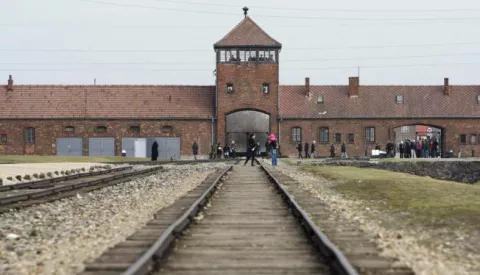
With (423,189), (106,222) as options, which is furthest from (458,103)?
(106,222)

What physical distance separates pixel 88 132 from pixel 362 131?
23.5 m

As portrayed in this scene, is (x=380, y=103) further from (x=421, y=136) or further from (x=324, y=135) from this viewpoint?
(x=421, y=136)

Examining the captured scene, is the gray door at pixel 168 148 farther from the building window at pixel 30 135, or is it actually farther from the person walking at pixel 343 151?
the person walking at pixel 343 151

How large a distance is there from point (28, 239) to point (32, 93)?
52.8m

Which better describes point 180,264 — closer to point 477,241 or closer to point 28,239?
point 28,239

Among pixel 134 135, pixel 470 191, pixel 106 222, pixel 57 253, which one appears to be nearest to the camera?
pixel 57 253

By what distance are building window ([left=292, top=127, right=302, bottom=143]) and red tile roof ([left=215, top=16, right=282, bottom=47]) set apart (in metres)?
7.45

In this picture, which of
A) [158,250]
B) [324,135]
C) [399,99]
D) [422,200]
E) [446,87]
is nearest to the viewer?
[158,250]

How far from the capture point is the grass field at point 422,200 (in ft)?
36.1

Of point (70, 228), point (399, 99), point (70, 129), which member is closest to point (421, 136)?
point (399, 99)

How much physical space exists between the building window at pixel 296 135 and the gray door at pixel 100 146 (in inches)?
605

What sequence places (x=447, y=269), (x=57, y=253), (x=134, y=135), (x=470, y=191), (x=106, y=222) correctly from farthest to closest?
(x=134, y=135) < (x=470, y=191) < (x=106, y=222) < (x=57, y=253) < (x=447, y=269)

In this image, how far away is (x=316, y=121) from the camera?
59062mm

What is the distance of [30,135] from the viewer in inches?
2250
